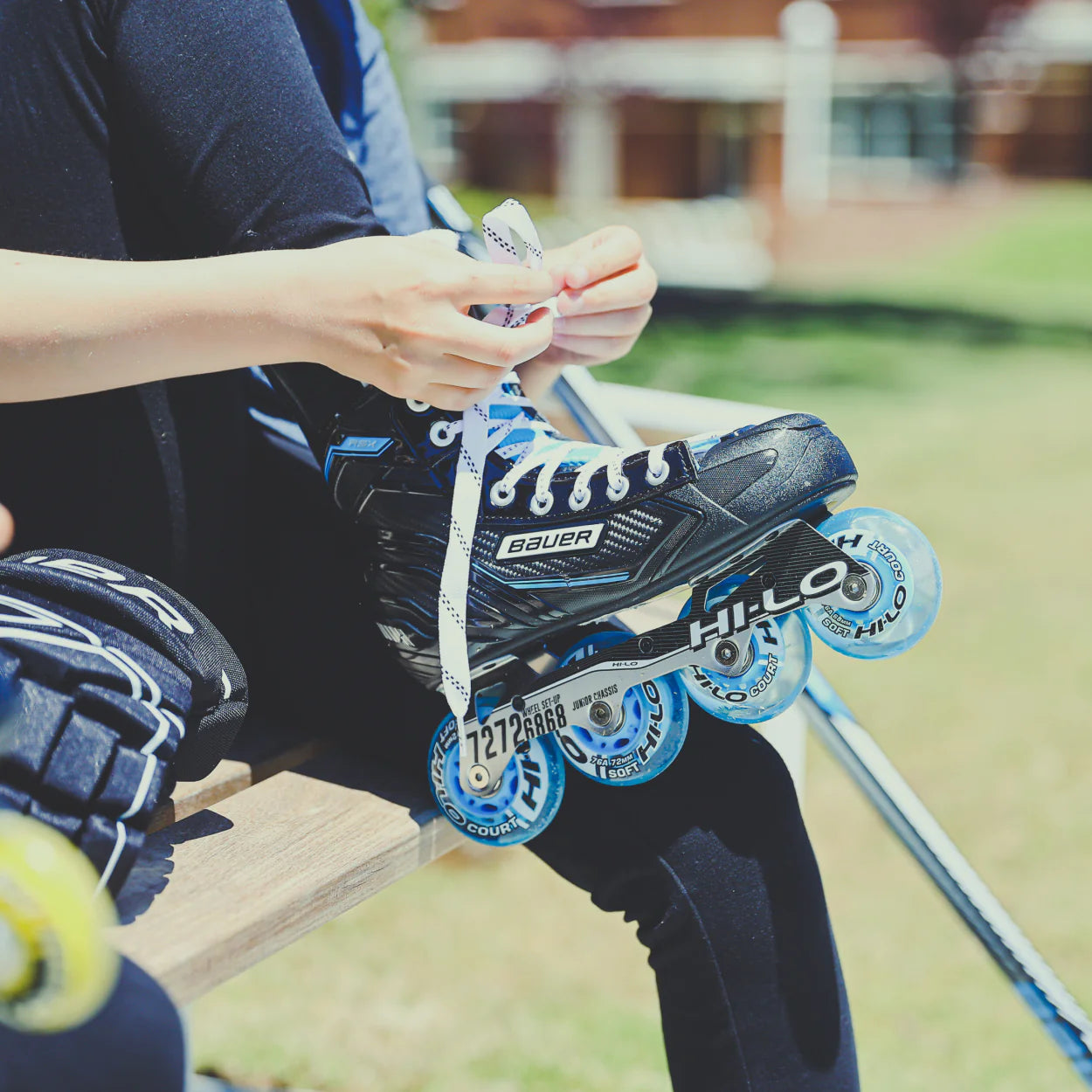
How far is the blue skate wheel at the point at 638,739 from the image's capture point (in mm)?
998

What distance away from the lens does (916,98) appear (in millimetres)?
17734

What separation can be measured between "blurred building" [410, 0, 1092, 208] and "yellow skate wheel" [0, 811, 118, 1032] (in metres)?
17.4

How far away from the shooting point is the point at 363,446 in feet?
3.29

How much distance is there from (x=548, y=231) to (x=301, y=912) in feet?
37.8

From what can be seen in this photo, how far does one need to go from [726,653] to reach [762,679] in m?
0.04

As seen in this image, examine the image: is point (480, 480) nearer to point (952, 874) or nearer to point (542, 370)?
point (542, 370)

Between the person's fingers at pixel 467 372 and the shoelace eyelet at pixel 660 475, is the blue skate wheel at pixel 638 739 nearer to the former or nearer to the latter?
the shoelace eyelet at pixel 660 475

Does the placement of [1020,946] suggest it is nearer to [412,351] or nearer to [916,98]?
[412,351]

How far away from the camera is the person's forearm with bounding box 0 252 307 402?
32.5 inches

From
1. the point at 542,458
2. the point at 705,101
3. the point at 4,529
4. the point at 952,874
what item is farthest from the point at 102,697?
the point at 705,101

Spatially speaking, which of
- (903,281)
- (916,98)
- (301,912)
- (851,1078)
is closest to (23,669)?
(301,912)

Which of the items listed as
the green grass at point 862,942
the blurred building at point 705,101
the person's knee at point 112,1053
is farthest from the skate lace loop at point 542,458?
the blurred building at point 705,101

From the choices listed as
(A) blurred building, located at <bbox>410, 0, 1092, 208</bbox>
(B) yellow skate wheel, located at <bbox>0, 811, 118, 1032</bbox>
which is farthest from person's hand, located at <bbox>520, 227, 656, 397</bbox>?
(A) blurred building, located at <bbox>410, 0, 1092, 208</bbox>

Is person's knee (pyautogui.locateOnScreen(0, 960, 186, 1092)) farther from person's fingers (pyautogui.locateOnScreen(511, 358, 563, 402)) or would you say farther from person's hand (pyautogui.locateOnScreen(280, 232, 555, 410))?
person's fingers (pyautogui.locateOnScreen(511, 358, 563, 402))
